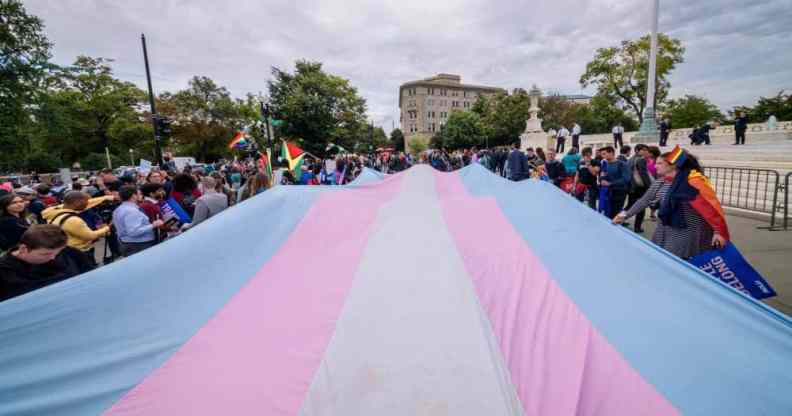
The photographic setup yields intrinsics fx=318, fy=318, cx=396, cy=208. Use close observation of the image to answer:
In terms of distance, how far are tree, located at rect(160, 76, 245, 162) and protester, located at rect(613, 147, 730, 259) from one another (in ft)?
185

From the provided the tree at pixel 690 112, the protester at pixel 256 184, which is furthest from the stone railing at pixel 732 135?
the tree at pixel 690 112

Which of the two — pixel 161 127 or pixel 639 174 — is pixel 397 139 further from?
pixel 639 174

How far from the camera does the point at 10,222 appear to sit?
4.11m

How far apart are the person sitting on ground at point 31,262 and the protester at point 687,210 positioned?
5.07 metres

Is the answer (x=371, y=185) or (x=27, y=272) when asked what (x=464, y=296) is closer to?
(x=27, y=272)

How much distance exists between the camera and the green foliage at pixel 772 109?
124ft

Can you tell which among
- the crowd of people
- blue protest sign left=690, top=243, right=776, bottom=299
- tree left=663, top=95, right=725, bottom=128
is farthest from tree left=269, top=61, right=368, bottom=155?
tree left=663, top=95, right=725, bottom=128

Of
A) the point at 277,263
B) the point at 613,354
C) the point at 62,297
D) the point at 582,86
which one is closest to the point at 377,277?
the point at 277,263

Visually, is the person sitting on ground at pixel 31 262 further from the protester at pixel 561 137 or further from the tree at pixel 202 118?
the tree at pixel 202 118

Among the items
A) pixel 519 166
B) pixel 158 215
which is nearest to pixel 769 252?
pixel 519 166

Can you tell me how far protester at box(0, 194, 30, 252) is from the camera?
4.08m

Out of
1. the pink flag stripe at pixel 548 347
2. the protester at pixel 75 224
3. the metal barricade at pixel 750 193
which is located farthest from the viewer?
the metal barricade at pixel 750 193

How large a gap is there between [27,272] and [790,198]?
14502 millimetres

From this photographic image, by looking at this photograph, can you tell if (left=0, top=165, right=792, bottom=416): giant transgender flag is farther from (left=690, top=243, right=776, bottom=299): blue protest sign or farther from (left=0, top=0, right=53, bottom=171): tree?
(left=0, top=0, right=53, bottom=171): tree
